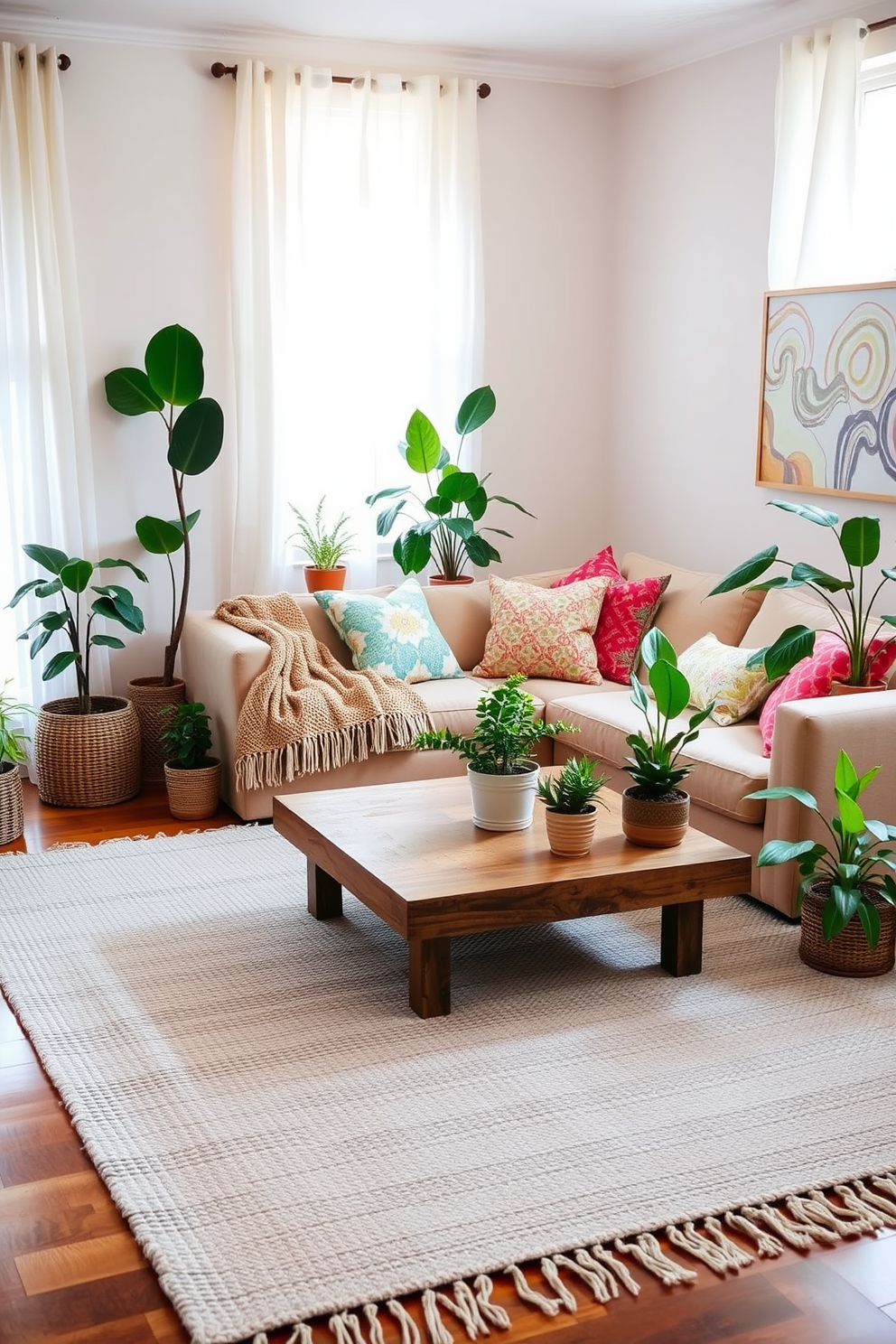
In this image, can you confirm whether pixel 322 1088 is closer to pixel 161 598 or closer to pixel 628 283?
pixel 161 598

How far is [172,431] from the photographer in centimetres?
502

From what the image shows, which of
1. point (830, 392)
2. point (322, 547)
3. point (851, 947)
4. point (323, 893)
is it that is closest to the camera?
point (851, 947)

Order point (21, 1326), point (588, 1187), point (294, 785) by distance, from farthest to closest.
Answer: point (294, 785)
point (588, 1187)
point (21, 1326)

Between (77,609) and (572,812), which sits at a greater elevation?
(77,609)

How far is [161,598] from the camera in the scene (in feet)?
18.0

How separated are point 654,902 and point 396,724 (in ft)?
4.99

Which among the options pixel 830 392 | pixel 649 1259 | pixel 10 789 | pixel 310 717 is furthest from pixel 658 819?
pixel 10 789

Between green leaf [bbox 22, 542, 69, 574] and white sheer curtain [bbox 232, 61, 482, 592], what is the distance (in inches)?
36.2

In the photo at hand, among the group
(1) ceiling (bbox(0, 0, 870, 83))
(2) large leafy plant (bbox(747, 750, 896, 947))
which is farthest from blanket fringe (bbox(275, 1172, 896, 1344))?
(1) ceiling (bbox(0, 0, 870, 83))

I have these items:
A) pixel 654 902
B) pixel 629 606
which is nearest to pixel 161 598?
pixel 629 606

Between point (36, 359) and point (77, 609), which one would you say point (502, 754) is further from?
point (36, 359)

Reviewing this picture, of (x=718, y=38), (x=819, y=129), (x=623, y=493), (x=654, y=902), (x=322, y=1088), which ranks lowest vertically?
(x=322, y=1088)

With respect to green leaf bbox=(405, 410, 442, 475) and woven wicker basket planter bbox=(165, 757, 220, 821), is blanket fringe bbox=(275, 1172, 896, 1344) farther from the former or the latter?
green leaf bbox=(405, 410, 442, 475)

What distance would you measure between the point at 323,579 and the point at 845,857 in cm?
271
